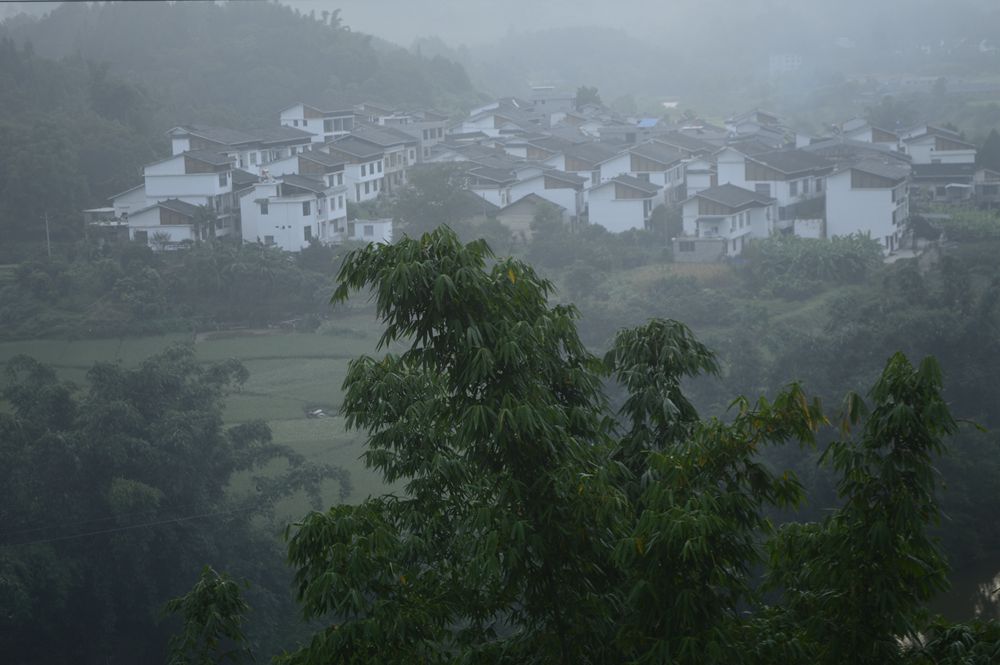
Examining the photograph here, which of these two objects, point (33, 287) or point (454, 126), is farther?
point (454, 126)

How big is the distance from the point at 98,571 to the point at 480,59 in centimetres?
3074

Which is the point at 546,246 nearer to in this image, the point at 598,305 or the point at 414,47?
the point at 598,305

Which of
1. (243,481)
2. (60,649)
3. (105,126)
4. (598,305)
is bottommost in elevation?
(60,649)

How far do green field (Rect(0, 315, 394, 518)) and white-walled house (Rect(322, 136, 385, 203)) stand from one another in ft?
11.8

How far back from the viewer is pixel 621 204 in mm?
13781

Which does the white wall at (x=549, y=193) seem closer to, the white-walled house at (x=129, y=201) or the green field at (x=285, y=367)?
the green field at (x=285, y=367)

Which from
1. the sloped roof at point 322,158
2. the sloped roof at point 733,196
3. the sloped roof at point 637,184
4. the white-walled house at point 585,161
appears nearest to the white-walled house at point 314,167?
the sloped roof at point 322,158

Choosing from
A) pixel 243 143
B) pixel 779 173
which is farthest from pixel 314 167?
pixel 779 173

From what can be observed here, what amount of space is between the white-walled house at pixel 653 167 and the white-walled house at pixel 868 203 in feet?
7.78

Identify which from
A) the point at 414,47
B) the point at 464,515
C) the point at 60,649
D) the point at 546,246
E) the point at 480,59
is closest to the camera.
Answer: the point at 464,515

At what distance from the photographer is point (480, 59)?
3541 cm

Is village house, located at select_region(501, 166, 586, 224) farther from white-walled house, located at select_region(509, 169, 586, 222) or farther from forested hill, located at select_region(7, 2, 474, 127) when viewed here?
forested hill, located at select_region(7, 2, 474, 127)

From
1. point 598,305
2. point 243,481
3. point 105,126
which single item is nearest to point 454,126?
point 105,126

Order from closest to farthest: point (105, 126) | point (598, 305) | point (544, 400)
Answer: point (544, 400) < point (598, 305) < point (105, 126)
